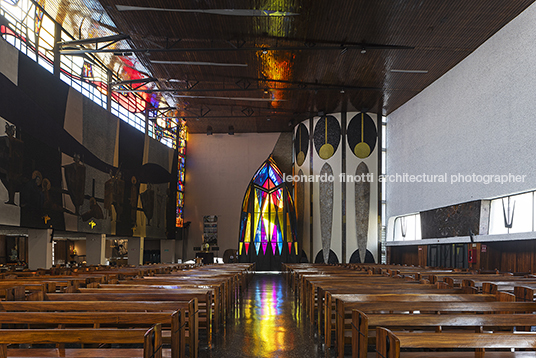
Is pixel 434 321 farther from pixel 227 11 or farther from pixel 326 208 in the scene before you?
pixel 326 208

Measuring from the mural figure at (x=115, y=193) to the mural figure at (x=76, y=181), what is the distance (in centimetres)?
160

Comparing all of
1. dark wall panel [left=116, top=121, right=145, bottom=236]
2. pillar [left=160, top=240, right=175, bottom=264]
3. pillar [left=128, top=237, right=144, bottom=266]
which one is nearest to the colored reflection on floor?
dark wall panel [left=116, top=121, right=145, bottom=236]

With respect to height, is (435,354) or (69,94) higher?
(69,94)

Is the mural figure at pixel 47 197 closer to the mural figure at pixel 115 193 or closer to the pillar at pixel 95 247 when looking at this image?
the mural figure at pixel 115 193

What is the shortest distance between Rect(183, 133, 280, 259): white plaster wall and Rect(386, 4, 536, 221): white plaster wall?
899 centimetres

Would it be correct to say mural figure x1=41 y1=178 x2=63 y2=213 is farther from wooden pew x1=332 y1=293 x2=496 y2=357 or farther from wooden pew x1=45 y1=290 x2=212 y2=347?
wooden pew x1=332 y1=293 x2=496 y2=357

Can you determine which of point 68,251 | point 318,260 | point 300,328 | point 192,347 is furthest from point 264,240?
point 192,347

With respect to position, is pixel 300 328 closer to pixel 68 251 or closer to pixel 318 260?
pixel 318 260

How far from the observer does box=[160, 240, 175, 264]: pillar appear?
74.0ft

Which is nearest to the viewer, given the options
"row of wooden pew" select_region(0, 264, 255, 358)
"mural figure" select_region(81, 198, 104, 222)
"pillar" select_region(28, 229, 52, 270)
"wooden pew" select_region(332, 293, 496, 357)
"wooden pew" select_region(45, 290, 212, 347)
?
"row of wooden pew" select_region(0, 264, 255, 358)

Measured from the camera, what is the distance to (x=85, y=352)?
117 inches

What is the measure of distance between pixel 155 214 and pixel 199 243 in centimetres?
510

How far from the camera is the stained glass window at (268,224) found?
22047 mm

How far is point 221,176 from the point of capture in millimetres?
24984
